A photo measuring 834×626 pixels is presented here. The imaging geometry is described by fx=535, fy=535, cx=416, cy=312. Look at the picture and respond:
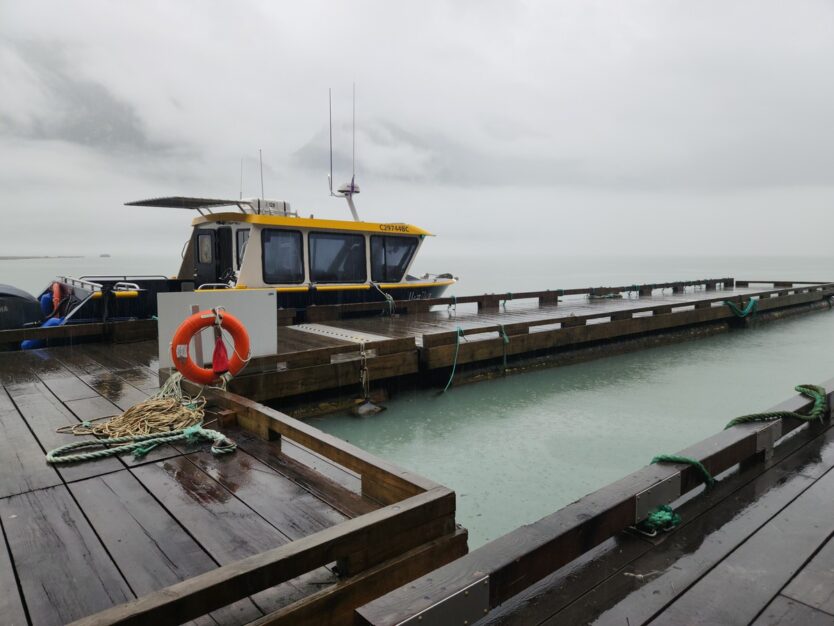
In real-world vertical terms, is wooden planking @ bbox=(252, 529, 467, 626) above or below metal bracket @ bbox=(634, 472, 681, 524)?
Result: below

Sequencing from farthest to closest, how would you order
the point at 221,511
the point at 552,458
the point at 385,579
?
the point at 552,458
the point at 221,511
the point at 385,579

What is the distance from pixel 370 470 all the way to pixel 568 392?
19.5 feet

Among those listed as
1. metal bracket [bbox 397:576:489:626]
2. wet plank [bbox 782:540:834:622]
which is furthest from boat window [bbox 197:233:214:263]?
wet plank [bbox 782:540:834:622]

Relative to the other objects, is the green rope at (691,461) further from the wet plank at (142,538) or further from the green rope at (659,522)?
the wet plank at (142,538)

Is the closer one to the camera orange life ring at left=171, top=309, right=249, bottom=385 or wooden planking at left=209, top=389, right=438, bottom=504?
wooden planking at left=209, top=389, right=438, bottom=504

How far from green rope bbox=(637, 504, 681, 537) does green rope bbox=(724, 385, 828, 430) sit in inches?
37.3

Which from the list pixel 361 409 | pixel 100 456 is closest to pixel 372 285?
pixel 361 409

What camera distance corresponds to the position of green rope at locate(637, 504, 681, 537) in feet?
7.77

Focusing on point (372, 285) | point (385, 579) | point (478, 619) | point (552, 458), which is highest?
point (372, 285)

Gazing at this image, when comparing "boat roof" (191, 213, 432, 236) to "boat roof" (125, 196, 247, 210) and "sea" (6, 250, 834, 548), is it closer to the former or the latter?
"boat roof" (125, 196, 247, 210)

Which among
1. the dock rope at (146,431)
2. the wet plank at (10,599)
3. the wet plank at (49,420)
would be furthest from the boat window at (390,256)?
the wet plank at (10,599)

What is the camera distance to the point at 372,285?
34.8 feet

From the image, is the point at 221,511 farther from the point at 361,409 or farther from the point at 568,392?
the point at 568,392

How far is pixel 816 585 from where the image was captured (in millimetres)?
2021
